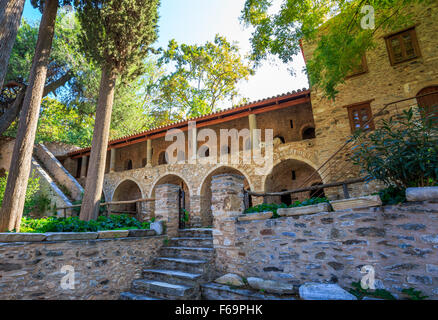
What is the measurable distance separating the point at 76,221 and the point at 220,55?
1730 cm

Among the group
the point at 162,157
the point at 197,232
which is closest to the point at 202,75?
the point at 162,157

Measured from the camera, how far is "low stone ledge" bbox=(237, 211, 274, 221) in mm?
4098

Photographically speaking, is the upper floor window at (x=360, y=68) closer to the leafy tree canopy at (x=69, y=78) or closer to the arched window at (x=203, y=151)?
the arched window at (x=203, y=151)

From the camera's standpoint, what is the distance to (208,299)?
3934 mm

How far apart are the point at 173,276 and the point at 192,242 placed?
40.2 inches

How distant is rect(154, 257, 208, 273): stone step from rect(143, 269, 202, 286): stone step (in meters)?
0.10

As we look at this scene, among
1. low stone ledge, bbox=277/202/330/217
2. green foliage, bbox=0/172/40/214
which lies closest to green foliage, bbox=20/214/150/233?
low stone ledge, bbox=277/202/330/217

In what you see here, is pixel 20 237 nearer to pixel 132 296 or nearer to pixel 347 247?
pixel 132 296

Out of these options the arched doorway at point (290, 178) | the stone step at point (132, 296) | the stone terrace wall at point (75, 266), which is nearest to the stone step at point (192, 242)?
the stone terrace wall at point (75, 266)

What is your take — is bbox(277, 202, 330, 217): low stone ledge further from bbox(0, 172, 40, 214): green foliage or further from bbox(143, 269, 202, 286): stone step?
bbox(0, 172, 40, 214): green foliage

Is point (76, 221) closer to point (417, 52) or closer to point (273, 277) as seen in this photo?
point (273, 277)

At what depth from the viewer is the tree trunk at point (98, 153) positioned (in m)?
6.42
